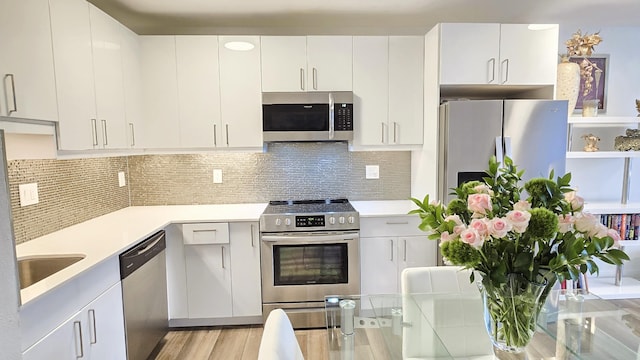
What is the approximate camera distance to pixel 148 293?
88.0 inches

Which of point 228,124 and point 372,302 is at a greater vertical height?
point 228,124

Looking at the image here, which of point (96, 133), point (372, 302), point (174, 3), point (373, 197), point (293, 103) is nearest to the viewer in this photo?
point (372, 302)

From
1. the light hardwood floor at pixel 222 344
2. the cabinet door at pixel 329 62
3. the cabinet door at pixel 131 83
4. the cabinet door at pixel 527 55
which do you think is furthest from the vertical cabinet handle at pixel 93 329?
the cabinet door at pixel 527 55

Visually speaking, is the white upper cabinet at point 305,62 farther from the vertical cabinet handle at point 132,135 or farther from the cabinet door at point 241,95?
the vertical cabinet handle at point 132,135

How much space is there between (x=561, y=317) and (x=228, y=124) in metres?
2.55

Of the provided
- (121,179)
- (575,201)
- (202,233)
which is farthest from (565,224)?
(121,179)

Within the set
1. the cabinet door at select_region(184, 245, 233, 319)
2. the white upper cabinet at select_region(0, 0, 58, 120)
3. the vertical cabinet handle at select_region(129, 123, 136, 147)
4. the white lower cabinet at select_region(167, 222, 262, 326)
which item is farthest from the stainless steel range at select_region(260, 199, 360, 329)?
the white upper cabinet at select_region(0, 0, 58, 120)

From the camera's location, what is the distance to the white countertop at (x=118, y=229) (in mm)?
1550

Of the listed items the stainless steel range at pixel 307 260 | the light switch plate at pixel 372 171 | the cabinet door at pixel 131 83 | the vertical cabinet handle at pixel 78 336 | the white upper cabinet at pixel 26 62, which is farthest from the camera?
the light switch plate at pixel 372 171

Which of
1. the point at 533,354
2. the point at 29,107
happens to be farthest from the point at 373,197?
the point at 29,107

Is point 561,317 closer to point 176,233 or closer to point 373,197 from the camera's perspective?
point 373,197

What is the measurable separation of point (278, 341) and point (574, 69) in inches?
123

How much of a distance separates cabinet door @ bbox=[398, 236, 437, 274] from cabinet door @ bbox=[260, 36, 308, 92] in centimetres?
152

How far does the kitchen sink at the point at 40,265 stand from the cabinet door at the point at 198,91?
1.30 meters
